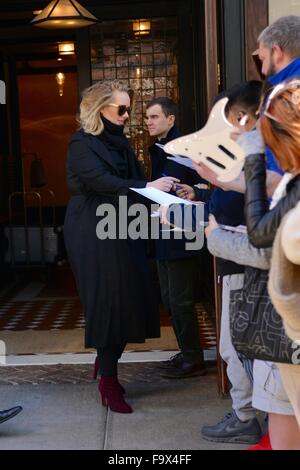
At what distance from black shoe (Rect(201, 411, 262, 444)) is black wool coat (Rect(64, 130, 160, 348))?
682 mm

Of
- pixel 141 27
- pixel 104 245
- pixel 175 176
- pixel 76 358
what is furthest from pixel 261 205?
pixel 141 27

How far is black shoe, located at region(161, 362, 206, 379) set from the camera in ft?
16.3

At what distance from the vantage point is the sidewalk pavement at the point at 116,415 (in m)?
3.91

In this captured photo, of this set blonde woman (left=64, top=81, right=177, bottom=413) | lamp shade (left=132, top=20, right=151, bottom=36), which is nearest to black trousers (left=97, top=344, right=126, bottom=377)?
blonde woman (left=64, top=81, right=177, bottom=413)

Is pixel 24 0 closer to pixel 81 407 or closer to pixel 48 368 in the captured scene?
pixel 48 368

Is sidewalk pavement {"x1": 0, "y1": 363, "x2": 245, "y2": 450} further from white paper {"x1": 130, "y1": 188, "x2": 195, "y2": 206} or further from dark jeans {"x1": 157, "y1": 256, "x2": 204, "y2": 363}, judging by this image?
white paper {"x1": 130, "y1": 188, "x2": 195, "y2": 206}

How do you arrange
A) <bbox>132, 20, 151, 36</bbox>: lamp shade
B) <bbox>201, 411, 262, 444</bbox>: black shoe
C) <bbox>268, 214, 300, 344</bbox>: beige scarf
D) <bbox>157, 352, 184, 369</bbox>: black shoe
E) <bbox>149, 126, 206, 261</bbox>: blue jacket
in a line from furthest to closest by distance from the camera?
<bbox>132, 20, 151, 36</bbox>: lamp shade < <bbox>157, 352, 184, 369</bbox>: black shoe < <bbox>149, 126, 206, 261</bbox>: blue jacket < <bbox>201, 411, 262, 444</bbox>: black shoe < <bbox>268, 214, 300, 344</bbox>: beige scarf

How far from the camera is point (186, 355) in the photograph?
16.5 feet

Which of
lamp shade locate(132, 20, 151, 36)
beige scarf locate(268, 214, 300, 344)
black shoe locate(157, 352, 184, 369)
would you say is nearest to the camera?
beige scarf locate(268, 214, 300, 344)

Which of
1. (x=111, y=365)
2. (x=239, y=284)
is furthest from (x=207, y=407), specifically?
(x=239, y=284)

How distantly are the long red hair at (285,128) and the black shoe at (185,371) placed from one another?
9.15 feet

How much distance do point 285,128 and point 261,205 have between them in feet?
0.87

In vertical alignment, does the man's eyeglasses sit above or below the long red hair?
above
